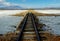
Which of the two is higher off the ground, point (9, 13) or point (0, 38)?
point (0, 38)

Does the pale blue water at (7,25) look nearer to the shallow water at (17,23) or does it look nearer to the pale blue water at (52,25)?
the shallow water at (17,23)

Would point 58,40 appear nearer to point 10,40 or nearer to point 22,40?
point 22,40

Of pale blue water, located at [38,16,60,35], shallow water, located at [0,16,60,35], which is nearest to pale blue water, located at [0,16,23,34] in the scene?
shallow water, located at [0,16,60,35]

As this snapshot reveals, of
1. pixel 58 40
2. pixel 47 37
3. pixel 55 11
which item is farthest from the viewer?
pixel 55 11

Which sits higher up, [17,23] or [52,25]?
[17,23]

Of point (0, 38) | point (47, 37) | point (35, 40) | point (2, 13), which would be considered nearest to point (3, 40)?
point (0, 38)

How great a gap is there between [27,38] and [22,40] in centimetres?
18

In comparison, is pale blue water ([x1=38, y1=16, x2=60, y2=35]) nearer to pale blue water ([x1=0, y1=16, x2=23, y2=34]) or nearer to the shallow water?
the shallow water

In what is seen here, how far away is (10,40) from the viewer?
15.7ft

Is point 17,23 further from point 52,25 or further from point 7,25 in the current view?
point 52,25

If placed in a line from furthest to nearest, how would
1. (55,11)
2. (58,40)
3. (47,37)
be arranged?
(55,11) < (47,37) < (58,40)

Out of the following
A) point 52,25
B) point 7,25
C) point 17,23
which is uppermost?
point 17,23

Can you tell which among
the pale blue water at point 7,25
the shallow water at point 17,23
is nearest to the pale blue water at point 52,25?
the shallow water at point 17,23

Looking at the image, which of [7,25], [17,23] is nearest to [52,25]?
[17,23]
